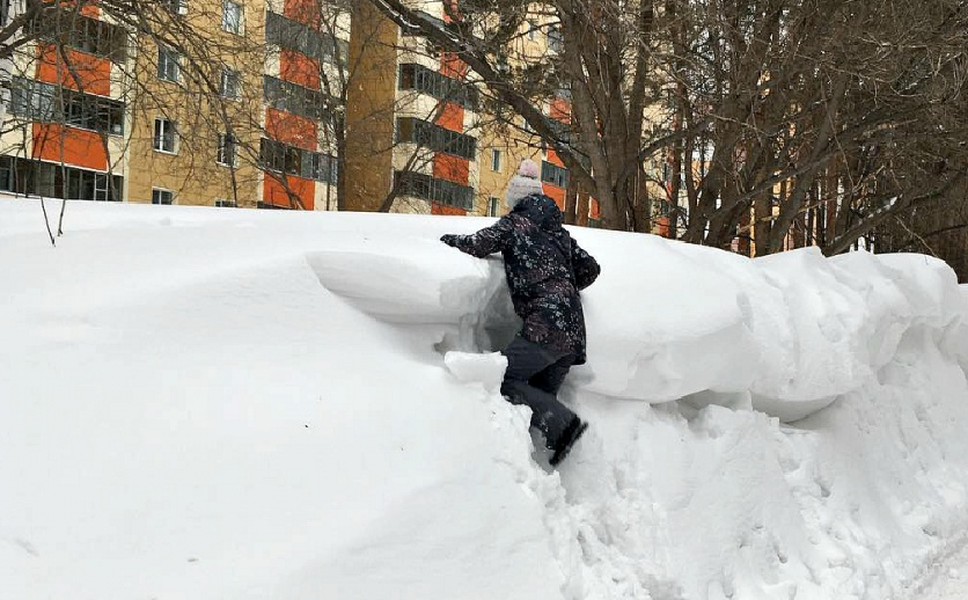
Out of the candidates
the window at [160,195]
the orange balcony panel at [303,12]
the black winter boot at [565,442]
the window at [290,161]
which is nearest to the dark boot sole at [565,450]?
the black winter boot at [565,442]

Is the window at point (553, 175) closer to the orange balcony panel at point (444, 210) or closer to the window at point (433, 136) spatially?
the orange balcony panel at point (444, 210)

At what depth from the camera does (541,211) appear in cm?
425

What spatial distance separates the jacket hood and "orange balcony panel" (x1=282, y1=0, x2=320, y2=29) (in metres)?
8.64

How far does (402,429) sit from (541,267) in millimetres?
1155

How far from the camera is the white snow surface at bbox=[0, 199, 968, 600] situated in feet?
8.70

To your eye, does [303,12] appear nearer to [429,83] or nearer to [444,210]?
[429,83]

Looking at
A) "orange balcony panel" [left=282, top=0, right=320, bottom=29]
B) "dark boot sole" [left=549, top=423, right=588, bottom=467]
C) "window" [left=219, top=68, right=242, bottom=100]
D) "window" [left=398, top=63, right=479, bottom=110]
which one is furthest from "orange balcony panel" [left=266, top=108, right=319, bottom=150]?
"dark boot sole" [left=549, top=423, right=588, bottom=467]

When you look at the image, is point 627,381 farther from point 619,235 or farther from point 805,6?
point 805,6

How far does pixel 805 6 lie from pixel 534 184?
16.4ft

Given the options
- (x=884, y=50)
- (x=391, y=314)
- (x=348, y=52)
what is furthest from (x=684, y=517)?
(x=348, y=52)

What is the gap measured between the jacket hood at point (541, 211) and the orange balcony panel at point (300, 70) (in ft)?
33.9

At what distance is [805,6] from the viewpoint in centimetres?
820

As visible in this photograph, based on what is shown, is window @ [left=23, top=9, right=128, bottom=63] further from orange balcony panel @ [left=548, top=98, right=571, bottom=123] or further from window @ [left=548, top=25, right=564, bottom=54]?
orange balcony panel @ [left=548, top=98, right=571, bottom=123]

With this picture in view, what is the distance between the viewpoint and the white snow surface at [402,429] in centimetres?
265
